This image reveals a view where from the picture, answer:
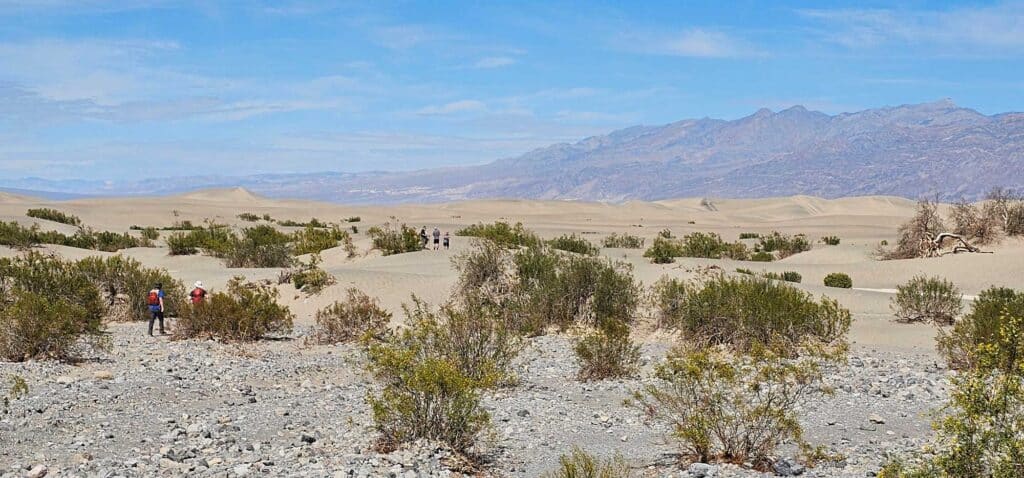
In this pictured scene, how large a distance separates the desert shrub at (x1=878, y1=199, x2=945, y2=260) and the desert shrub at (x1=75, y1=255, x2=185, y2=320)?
26.2 metres

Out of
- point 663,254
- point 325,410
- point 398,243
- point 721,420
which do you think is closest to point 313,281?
point 398,243

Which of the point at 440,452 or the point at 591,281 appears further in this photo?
the point at 591,281

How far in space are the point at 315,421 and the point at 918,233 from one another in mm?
29823

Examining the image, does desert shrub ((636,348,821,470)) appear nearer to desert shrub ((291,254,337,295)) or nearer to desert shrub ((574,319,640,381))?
desert shrub ((574,319,640,381))

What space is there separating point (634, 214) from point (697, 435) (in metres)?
94.5

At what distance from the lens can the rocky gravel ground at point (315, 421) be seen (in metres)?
9.03

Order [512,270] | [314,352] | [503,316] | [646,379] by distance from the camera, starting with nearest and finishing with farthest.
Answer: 1. [646,379]
2. [314,352]
3. [503,316]
4. [512,270]

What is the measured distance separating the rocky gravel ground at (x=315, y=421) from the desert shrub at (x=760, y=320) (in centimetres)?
87

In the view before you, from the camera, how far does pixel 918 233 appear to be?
3481 cm

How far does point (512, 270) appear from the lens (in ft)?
74.8

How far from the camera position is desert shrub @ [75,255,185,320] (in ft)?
70.0

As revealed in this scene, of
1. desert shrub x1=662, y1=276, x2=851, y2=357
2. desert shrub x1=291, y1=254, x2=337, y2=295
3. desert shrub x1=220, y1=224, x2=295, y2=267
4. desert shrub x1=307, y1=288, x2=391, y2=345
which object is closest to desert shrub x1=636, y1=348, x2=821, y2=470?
desert shrub x1=662, y1=276, x2=851, y2=357

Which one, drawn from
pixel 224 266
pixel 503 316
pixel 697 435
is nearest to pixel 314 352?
pixel 503 316

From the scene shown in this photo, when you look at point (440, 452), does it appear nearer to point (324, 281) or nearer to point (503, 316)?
point (503, 316)
